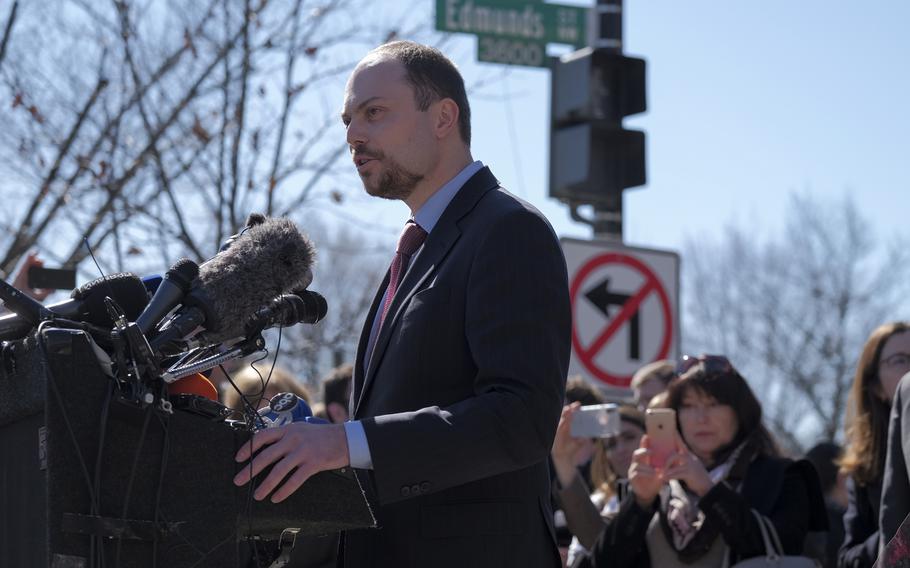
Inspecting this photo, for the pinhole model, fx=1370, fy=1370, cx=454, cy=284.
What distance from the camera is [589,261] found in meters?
8.30

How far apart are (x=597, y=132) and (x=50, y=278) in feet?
14.9

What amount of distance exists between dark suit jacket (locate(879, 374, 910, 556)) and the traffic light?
4475 millimetres

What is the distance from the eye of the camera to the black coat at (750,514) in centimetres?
537

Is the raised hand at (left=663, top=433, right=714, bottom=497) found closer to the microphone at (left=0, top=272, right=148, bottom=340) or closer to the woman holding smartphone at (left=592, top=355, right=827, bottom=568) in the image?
the woman holding smartphone at (left=592, top=355, right=827, bottom=568)

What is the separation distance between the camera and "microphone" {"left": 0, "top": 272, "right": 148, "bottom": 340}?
2678 millimetres

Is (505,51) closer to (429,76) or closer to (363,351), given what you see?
(429,76)

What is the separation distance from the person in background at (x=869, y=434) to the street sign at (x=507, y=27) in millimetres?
4237

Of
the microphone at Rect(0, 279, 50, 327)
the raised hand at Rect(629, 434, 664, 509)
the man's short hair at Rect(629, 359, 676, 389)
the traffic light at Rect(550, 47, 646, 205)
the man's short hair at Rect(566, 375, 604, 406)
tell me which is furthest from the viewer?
the traffic light at Rect(550, 47, 646, 205)

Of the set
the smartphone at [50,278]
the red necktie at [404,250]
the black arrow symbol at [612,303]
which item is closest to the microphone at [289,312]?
the red necktie at [404,250]

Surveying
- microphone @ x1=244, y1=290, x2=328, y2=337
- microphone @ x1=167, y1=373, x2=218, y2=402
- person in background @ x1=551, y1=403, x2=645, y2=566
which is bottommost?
person in background @ x1=551, y1=403, x2=645, y2=566

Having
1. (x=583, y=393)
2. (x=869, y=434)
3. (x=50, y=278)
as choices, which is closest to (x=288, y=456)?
(x=50, y=278)

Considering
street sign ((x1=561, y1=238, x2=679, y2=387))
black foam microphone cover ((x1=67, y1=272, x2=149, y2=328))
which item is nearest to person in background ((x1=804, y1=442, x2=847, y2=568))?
street sign ((x1=561, y1=238, x2=679, y2=387))

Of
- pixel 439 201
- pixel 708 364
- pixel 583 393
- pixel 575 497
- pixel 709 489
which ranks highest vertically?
pixel 439 201

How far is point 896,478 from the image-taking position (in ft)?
14.8
